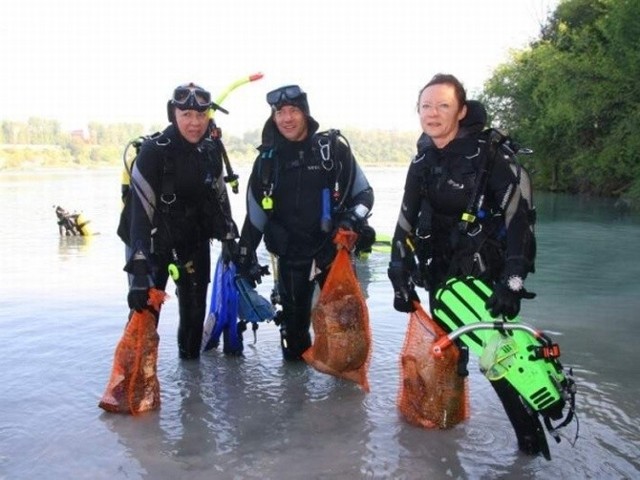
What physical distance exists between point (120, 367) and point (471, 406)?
2.17 meters

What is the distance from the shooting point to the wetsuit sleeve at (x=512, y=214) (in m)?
2.92

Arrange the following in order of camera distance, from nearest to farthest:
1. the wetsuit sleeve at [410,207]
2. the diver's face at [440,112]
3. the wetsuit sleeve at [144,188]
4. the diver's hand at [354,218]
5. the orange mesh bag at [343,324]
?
the diver's face at [440,112] → the wetsuit sleeve at [410,207] → the wetsuit sleeve at [144,188] → the orange mesh bag at [343,324] → the diver's hand at [354,218]

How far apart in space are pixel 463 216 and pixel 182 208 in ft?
6.76

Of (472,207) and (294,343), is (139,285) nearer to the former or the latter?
(294,343)

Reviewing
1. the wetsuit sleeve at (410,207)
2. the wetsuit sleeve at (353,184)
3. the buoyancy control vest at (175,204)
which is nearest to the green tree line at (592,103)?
the wetsuit sleeve at (353,184)

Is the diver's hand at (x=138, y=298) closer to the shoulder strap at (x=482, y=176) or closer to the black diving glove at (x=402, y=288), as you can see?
the black diving glove at (x=402, y=288)

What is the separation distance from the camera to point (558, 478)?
293 centimetres

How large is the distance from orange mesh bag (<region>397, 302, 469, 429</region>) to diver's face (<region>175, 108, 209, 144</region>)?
189 centimetres

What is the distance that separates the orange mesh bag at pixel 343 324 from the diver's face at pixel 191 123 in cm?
117

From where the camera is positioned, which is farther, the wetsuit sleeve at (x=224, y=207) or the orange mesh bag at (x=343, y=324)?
the wetsuit sleeve at (x=224, y=207)

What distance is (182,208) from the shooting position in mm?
4234

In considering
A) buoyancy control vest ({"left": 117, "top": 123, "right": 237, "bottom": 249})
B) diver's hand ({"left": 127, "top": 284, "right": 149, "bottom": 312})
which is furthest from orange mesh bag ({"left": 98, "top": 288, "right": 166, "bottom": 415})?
buoyancy control vest ({"left": 117, "top": 123, "right": 237, "bottom": 249})

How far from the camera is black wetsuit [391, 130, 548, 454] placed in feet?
9.68

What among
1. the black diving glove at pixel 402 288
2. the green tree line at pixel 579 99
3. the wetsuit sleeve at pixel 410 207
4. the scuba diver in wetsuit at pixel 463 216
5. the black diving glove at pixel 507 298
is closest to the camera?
the black diving glove at pixel 507 298
